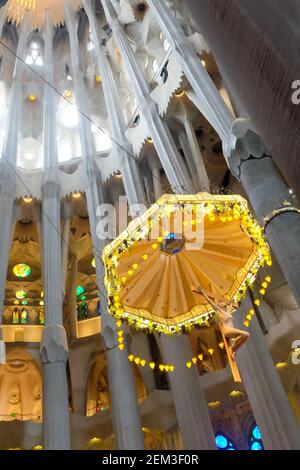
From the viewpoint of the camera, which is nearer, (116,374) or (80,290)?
(116,374)

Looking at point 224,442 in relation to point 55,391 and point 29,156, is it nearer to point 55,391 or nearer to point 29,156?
point 55,391

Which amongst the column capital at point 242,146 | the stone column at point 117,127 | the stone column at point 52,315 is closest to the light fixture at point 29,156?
the stone column at point 52,315

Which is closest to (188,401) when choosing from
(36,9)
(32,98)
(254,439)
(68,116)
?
(254,439)

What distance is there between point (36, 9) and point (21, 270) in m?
13.1

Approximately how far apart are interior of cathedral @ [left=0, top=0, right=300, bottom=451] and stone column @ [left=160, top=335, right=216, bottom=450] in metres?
0.05

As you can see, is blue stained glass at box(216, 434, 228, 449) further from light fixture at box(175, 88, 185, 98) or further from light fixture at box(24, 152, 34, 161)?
light fixture at box(24, 152, 34, 161)

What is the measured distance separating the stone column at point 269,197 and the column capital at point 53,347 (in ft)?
21.6

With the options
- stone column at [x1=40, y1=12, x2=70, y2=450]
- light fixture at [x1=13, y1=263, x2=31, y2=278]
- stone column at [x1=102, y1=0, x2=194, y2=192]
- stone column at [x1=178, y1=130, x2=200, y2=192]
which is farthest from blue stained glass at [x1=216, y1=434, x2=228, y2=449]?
light fixture at [x1=13, y1=263, x2=31, y2=278]

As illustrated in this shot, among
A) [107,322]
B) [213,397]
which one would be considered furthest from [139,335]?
[107,322]

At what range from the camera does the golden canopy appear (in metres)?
8.56

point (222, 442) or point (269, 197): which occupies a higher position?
point (222, 442)

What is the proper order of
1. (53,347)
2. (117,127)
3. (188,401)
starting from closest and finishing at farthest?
(188,401), (53,347), (117,127)

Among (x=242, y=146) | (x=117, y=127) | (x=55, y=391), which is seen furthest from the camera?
(x=117, y=127)

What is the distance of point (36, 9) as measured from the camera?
22.2m
